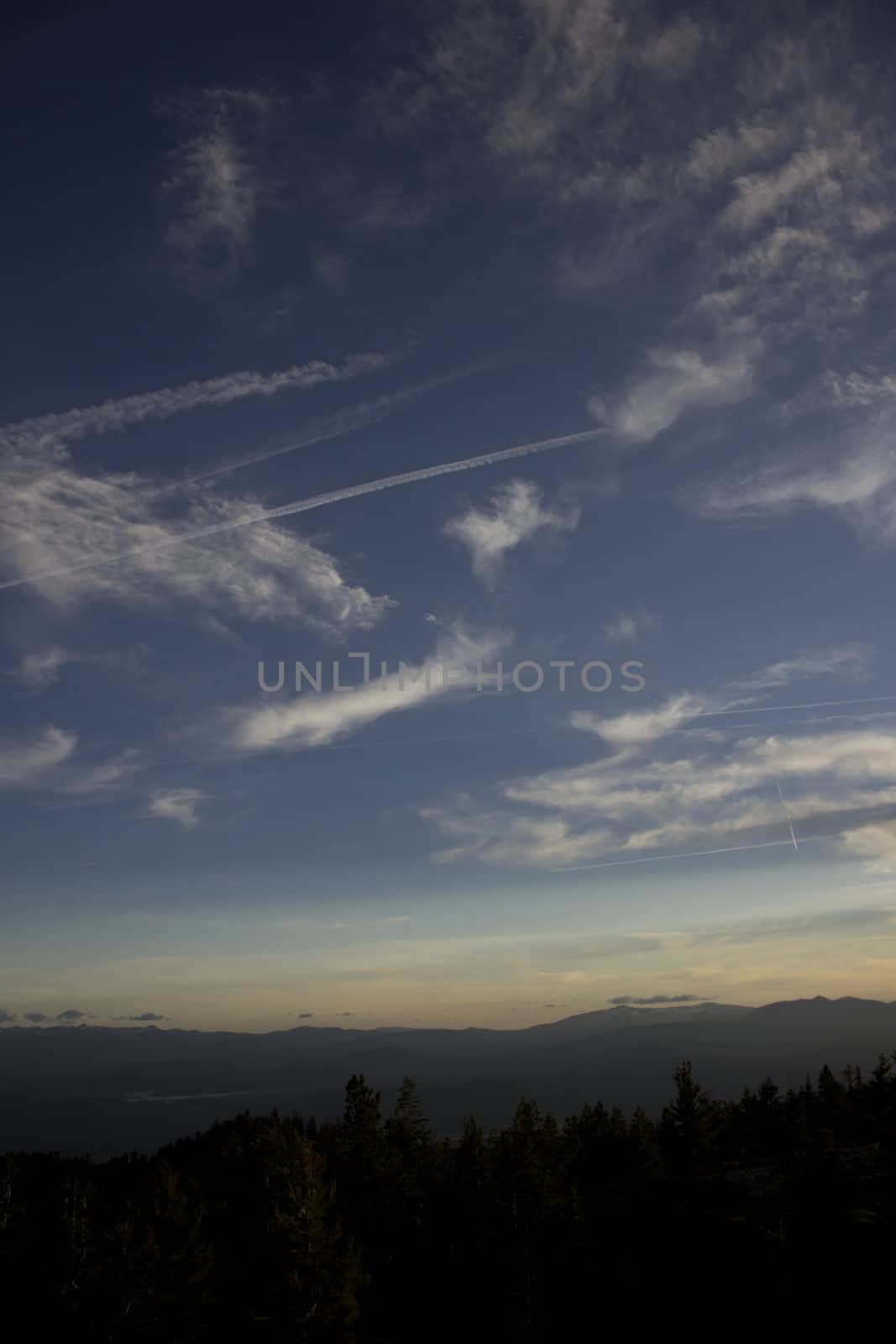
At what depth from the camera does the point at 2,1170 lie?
6094cm

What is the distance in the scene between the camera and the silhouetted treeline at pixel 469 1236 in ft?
140

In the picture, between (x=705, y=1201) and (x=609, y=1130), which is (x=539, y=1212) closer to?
(x=705, y=1201)

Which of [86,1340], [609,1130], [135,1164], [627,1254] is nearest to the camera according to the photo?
[86,1340]

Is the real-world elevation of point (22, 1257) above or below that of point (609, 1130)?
below

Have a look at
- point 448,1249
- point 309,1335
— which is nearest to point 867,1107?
point 448,1249

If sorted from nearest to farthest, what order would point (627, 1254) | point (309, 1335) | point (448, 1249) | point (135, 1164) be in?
point (309, 1335)
point (627, 1254)
point (448, 1249)
point (135, 1164)

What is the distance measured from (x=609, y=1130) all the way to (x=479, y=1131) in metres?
16.1

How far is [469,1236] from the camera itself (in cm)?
5706

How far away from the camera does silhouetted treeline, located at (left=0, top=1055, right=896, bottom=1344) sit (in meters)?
42.6

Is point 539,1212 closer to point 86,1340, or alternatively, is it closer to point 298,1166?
point 298,1166

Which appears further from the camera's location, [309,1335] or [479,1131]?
[479,1131]

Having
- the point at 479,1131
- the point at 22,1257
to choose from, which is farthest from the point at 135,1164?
the point at 479,1131

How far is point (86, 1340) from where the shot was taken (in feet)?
142

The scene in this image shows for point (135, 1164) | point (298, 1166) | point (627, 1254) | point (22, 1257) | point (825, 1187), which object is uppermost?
point (298, 1166)
